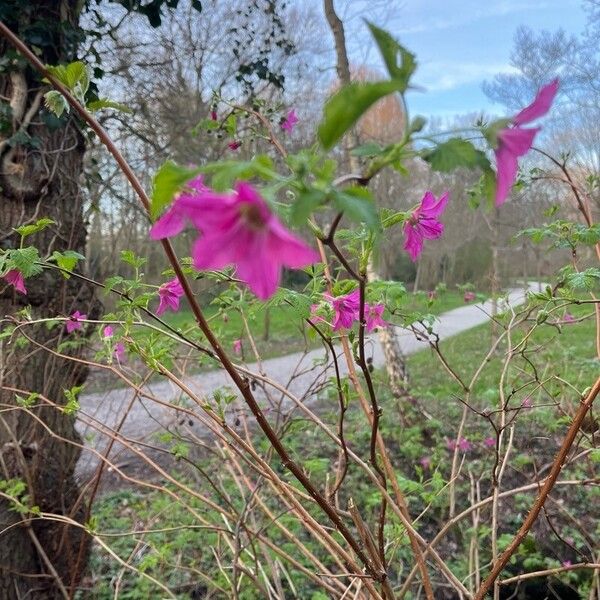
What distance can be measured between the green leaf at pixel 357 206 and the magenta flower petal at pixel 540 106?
14cm

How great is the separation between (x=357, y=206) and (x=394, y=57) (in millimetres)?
102

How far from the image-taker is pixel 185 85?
800 centimetres

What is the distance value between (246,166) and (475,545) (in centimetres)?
189

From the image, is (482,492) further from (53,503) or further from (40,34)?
(40,34)

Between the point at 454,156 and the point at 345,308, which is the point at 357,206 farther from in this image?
the point at 345,308

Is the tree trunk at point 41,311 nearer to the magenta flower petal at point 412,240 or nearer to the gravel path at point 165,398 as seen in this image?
the gravel path at point 165,398

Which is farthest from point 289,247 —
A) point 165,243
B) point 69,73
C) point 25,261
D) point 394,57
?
point 25,261

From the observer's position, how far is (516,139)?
0.45 metres

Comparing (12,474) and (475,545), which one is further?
(12,474)

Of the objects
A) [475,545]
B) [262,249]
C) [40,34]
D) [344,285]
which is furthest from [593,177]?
[40,34]

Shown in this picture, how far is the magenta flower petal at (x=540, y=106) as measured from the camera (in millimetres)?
435

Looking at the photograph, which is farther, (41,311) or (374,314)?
(41,311)

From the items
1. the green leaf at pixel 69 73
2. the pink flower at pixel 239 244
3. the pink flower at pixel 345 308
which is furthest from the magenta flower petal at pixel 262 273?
the pink flower at pixel 345 308

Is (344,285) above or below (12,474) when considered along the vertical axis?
above
